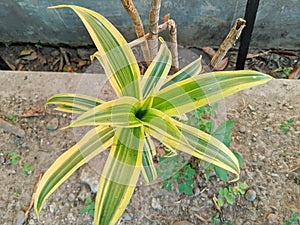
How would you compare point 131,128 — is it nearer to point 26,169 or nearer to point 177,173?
point 177,173

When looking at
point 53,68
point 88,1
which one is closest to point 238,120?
point 88,1

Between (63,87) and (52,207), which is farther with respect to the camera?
(63,87)

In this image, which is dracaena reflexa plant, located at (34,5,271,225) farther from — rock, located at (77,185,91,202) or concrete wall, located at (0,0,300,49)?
concrete wall, located at (0,0,300,49)

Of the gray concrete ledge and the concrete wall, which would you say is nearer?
the gray concrete ledge

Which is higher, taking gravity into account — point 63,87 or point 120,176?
point 120,176

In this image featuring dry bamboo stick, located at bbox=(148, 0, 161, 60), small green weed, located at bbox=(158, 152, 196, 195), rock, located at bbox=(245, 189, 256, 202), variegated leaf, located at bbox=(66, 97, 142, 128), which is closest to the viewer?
variegated leaf, located at bbox=(66, 97, 142, 128)

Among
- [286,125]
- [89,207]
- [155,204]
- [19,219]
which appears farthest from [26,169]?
[286,125]

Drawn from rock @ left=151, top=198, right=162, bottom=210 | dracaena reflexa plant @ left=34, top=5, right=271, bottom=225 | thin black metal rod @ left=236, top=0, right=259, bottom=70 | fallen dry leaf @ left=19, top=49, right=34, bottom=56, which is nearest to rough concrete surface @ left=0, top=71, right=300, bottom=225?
rock @ left=151, top=198, right=162, bottom=210
